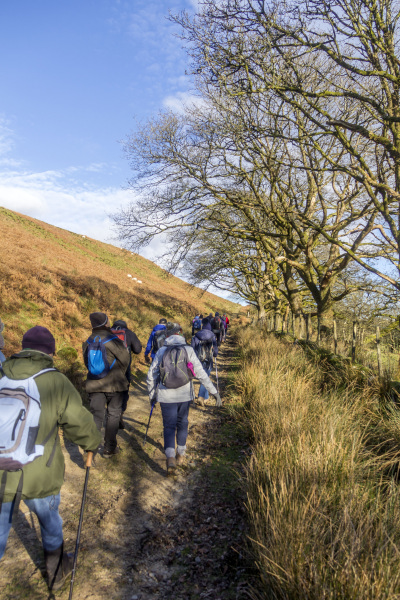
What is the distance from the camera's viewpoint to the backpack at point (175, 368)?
509cm

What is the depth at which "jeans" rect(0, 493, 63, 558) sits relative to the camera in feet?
8.17

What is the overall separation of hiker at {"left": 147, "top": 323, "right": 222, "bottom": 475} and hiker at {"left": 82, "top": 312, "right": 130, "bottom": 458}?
21.1 inches

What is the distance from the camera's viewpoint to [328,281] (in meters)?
12.0

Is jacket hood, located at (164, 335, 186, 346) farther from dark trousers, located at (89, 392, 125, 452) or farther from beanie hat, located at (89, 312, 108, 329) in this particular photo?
dark trousers, located at (89, 392, 125, 452)

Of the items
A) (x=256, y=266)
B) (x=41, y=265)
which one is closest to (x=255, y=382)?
(x=41, y=265)

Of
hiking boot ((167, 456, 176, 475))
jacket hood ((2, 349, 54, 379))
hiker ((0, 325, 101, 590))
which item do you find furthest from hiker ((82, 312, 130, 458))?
jacket hood ((2, 349, 54, 379))

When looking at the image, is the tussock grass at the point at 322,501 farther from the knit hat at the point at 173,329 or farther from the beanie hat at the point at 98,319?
the beanie hat at the point at 98,319

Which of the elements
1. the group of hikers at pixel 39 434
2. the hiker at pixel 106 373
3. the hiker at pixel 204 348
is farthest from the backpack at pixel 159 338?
the group of hikers at pixel 39 434

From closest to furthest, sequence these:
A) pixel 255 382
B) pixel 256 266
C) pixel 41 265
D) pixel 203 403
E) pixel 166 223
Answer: pixel 255 382 < pixel 203 403 < pixel 166 223 < pixel 41 265 < pixel 256 266

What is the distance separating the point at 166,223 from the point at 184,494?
8393mm

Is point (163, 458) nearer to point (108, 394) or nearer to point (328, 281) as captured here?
point (108, 394)

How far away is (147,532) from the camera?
3.83 metres

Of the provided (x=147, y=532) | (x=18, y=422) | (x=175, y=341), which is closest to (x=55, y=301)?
(x=175, y=341)

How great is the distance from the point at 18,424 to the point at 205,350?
732 cm
